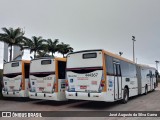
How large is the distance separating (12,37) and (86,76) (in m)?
35.6

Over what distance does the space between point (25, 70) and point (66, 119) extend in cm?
760

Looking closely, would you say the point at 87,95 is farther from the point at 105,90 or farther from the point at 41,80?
the point at 41,80

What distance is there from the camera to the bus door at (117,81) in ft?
44.2

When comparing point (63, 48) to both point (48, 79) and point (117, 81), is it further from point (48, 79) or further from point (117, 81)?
point (117, 81)

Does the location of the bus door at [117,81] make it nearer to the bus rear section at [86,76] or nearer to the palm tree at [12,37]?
the bus rear section at [86,76]

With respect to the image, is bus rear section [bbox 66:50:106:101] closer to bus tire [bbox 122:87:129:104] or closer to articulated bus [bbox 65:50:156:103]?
articulated bus [bbox 65:50:156:103]

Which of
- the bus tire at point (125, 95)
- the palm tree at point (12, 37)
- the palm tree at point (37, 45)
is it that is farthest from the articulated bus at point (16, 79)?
the palm tree at point (37, 45)

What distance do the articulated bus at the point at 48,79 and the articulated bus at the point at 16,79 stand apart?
132cm

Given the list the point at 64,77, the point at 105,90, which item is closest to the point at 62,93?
the point at 64,77

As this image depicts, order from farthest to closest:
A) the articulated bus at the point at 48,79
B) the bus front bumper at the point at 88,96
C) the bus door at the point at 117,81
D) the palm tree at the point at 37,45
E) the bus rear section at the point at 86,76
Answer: the palm tree at the point at 37,45 < the articulated bus at the point at 48,79 < the bus door at the point at 117,81 < the bus rear section at the point at 86,76 < the bus front bumper at the point at 88,96

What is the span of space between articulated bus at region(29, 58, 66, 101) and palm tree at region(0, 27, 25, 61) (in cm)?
3212

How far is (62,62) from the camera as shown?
14.5 m

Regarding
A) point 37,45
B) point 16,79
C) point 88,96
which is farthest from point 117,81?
point 37,45

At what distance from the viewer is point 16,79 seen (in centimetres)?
1617
